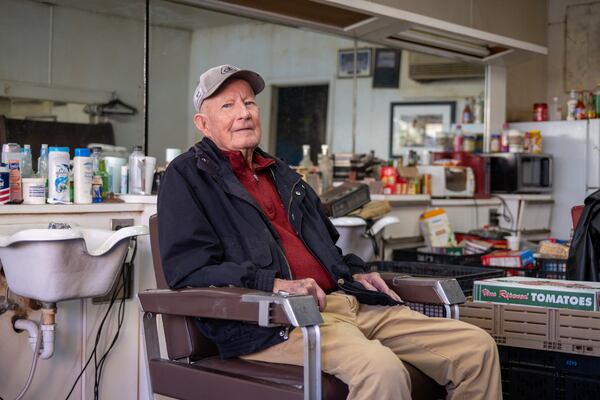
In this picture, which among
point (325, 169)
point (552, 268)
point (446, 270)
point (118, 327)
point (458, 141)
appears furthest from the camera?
point (458, 141)

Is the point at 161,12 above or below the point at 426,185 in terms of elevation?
above

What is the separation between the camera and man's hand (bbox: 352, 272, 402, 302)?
2.69m

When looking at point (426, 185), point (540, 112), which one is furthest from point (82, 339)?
point (540, 112)

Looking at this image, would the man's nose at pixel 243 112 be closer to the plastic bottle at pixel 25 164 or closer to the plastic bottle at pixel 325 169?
the plastic bottle at pixel 25 164

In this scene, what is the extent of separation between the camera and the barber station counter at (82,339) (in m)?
2.96

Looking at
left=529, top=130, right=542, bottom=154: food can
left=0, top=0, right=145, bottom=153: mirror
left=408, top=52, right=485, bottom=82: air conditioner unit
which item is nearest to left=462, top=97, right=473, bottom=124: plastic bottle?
left=408, top=52, right=485, bottom=82: air conditioner unit

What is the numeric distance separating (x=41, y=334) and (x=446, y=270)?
1883mm

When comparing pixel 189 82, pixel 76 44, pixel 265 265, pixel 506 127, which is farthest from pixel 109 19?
pixel 506 127

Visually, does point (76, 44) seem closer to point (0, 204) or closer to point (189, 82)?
point (189, 82)

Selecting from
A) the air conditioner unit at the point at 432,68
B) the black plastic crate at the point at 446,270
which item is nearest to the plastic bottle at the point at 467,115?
the air conditioner unit at the point at 432,68

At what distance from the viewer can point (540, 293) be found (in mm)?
2988

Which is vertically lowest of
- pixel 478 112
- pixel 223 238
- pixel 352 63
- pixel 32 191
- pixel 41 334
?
pixel 41 334

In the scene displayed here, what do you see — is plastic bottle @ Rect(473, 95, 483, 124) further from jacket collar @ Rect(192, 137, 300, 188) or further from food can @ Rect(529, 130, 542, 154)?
jacket collar @ Rect(192, 137, 300, 188)

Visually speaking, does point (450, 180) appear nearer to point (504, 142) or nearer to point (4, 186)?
point (504, 142)
